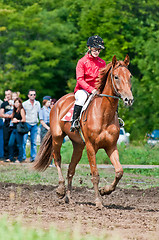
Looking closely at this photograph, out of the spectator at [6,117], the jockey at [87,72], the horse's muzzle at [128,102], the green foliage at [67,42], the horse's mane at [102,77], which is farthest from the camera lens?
the green foliage at [67,42]

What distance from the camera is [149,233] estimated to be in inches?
255

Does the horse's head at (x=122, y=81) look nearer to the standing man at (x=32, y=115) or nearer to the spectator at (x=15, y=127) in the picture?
the spectator at (x=15, y=127)

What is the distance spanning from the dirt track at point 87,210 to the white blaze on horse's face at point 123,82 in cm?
173

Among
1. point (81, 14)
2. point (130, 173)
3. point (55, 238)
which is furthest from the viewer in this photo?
point (81, 14)

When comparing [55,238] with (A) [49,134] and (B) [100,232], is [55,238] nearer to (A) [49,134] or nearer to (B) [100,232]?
(B) [100,232]

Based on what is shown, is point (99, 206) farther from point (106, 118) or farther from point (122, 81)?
point (122, 81)

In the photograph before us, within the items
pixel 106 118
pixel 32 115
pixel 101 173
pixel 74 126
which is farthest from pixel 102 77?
pixel 32 115

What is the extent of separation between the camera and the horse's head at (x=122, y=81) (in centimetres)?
838

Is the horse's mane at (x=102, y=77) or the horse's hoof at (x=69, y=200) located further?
the horse's hoof at (x=69, y=200)

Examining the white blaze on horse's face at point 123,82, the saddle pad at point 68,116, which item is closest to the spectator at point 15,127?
the saddle pad at point 68,116

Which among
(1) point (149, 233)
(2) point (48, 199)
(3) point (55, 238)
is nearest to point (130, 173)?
(2) point (48, 199)

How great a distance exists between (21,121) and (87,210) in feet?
30.9

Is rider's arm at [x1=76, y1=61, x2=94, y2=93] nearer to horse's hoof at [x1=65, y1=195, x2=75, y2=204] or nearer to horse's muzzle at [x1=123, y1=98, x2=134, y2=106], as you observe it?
horse's muzzle at [x1=123, y1=98, x2=134, y2=106]

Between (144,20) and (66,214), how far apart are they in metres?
39.9
